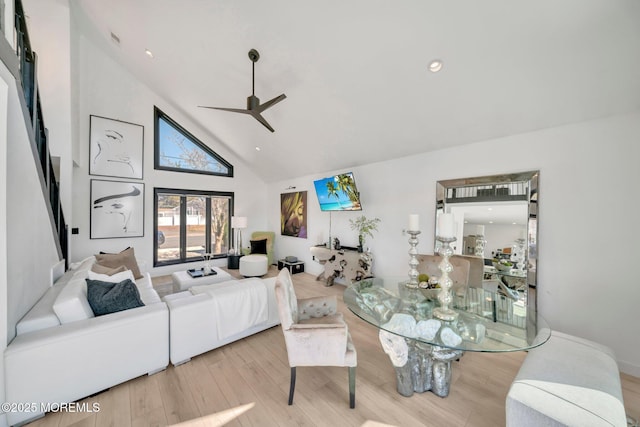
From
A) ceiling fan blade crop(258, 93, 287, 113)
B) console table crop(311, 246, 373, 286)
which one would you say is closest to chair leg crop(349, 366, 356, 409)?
console table crop(311, 246, 373, 286)

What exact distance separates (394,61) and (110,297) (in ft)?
11.6

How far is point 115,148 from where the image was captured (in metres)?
4.75

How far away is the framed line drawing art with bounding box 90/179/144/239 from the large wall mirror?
6018 mm

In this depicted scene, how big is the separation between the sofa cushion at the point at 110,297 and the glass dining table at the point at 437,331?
6.44ft

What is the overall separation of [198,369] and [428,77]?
12.2 ft

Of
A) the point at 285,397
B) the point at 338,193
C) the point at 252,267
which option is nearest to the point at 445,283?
the point at 285,397

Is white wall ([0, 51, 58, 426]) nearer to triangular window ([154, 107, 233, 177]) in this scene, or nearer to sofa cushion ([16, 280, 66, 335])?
sofa cushion ([16, 280, 66, 335])

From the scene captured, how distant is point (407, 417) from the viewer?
1.65 m

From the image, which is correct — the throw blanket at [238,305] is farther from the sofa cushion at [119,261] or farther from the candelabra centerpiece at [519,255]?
the candelabra centerpiece at [519,255]

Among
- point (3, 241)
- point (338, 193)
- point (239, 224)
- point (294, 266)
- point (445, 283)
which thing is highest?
point (338, 193)

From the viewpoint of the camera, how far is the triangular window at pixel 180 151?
5.36 m

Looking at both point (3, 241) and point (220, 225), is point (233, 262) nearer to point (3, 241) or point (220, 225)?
point (220, 225)

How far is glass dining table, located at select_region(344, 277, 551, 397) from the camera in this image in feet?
5.12

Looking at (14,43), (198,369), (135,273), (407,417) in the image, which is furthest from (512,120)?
(135,273)
